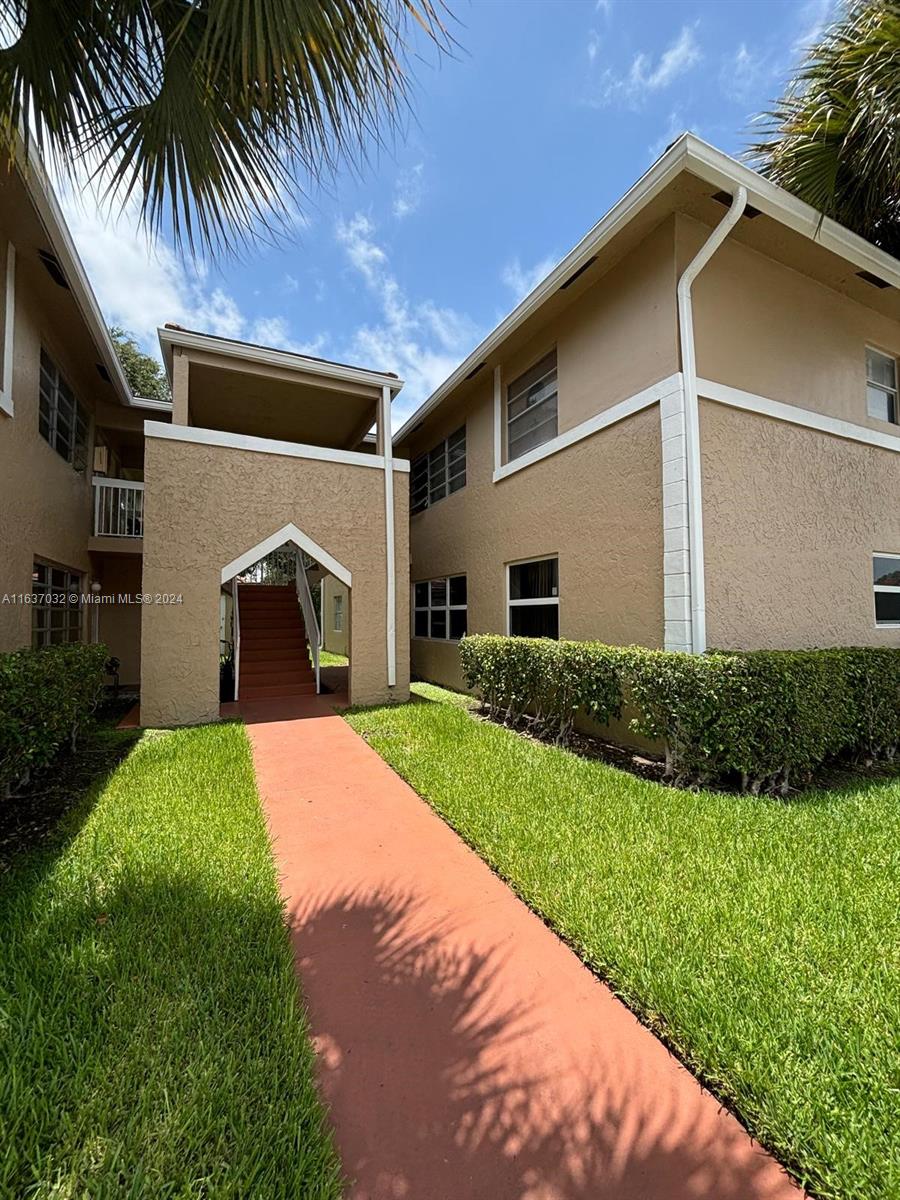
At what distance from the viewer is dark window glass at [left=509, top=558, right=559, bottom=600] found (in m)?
8.48

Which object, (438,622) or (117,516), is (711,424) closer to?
(438,622)

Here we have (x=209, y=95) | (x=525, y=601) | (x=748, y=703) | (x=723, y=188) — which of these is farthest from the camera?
(x=525, y=601)

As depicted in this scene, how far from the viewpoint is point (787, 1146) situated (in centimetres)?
177

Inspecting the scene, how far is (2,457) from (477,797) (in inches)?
296

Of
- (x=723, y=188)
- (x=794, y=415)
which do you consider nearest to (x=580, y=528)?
(x=794, y=415)

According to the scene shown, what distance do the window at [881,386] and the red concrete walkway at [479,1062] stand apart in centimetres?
949

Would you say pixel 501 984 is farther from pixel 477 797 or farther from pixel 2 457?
pixel 2 457

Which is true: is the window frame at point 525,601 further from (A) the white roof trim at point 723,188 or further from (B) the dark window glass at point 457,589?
(A) the white roof trim at point 723,188

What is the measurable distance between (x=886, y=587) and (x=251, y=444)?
10.3 meters

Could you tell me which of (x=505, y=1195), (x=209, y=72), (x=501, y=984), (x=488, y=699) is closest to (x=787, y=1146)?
(x=505, y=1195)

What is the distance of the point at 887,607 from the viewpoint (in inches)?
310

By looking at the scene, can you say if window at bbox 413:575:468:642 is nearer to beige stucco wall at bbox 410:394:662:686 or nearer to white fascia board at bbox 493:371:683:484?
beige stucco wall at bbox 410:394:662:686

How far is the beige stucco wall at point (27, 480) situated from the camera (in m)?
6.89

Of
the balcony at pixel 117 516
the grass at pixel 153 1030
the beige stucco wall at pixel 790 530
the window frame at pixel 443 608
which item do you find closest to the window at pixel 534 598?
the window frame at pixel 443 608
